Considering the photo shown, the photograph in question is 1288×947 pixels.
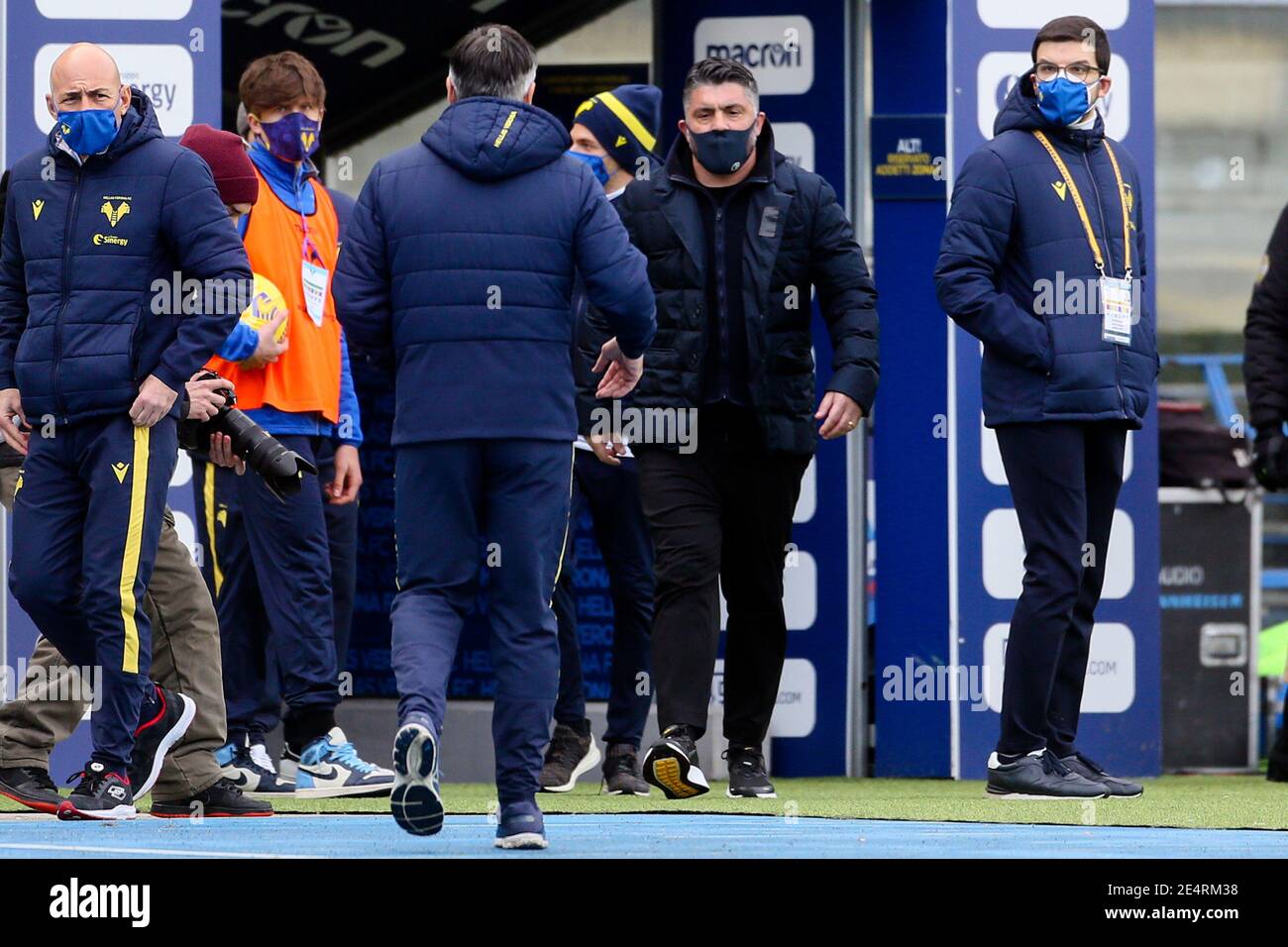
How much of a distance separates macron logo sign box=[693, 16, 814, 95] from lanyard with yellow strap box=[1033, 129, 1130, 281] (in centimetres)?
208

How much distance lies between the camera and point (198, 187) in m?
6.34

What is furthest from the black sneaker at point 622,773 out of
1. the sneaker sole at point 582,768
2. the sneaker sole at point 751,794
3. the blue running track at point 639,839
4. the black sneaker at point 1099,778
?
the black sneaker at point 1099,778

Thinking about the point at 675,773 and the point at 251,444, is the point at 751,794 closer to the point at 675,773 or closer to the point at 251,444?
the point at 675,773

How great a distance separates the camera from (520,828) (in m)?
5.25

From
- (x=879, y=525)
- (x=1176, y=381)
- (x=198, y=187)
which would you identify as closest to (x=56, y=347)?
(x=198, y=187)

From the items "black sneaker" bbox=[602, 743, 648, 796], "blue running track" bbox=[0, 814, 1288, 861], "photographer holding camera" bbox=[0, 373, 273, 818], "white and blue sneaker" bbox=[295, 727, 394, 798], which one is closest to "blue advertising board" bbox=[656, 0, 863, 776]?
"black sneaker" bbox=[602, 743, 648, 796]

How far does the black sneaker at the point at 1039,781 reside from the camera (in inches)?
273

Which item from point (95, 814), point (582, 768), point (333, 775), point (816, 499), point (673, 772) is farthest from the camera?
point (816, 499)

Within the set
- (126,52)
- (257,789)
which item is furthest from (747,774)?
(126,52)

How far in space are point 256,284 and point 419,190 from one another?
6.33 feet

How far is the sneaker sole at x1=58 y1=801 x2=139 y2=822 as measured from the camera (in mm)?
6078

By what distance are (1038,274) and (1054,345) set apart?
8.7 inches

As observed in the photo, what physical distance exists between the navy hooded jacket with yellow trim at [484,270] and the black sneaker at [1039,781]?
215cm

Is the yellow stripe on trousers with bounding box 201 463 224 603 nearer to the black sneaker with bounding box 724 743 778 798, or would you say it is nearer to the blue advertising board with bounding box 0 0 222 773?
the blue advertising board with bounding box 0 0 222 773
